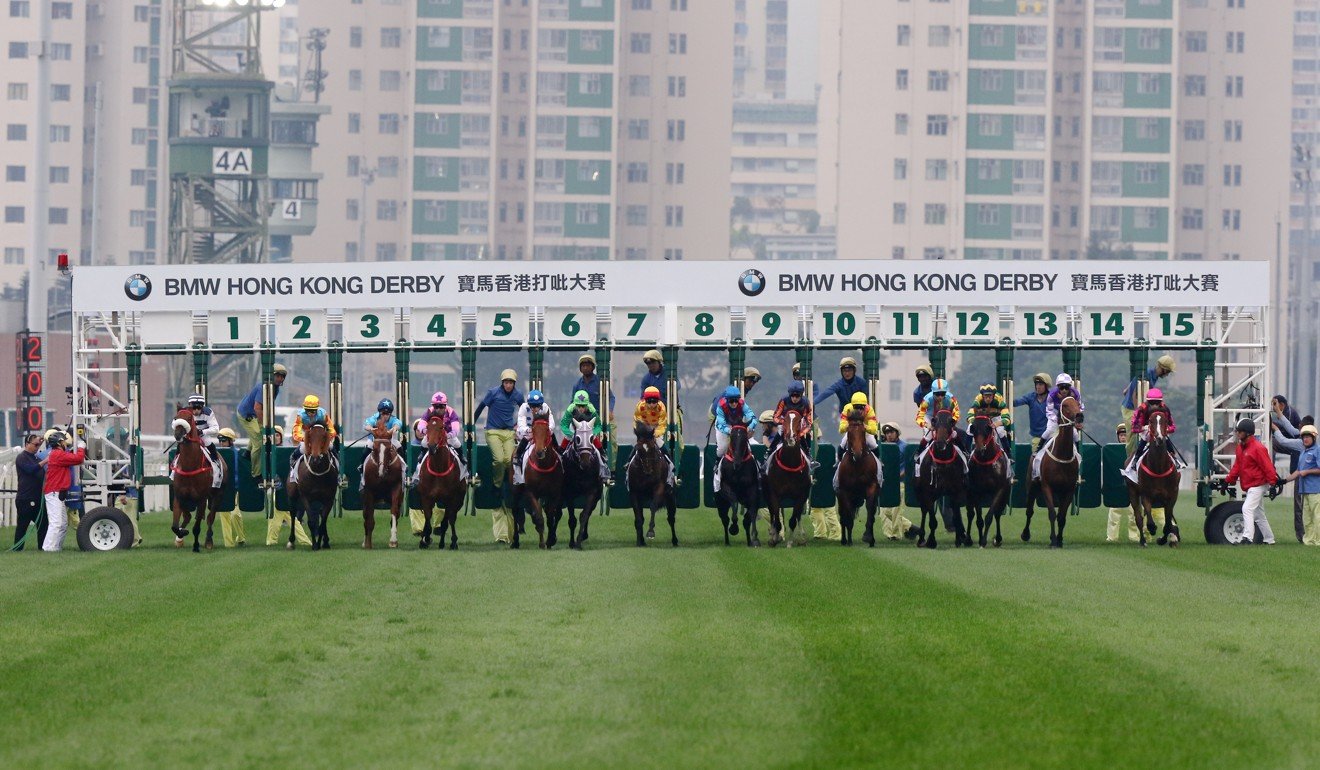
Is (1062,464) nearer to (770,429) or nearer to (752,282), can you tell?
(770,429)

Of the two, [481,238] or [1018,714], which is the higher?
[481,238]

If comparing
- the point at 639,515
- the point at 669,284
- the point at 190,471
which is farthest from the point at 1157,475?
the point at 190,471

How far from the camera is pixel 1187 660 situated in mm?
14070

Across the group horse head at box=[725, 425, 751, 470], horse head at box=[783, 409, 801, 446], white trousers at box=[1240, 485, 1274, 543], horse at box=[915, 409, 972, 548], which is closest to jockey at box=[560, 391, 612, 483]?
horse head at box=[725, 425, 751, 470]

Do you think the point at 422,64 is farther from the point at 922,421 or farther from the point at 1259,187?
the point at 922,421

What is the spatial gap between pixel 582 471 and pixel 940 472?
412 centimetres

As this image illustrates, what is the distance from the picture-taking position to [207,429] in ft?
83.9

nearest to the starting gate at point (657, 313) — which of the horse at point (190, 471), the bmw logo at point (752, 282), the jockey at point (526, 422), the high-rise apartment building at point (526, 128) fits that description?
the bmw logo at point (752, 282)

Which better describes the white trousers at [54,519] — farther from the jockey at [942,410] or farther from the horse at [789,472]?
the jockey at [942,410]

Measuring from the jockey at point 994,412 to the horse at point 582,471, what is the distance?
438cm

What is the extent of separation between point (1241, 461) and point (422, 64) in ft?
353

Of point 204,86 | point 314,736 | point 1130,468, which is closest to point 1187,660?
point 314,736

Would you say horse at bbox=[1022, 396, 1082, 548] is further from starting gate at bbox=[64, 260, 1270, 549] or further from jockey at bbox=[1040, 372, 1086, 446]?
starting gate at bbox=[64, 260, 1270, 549]

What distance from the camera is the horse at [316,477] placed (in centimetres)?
2472
